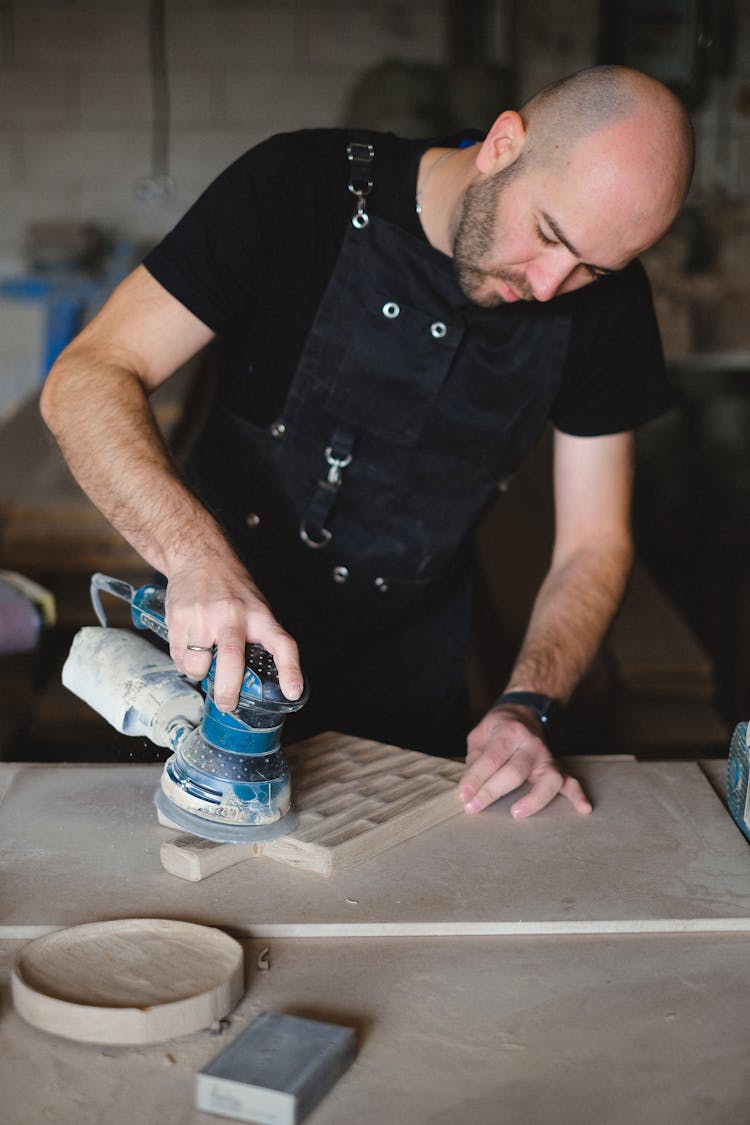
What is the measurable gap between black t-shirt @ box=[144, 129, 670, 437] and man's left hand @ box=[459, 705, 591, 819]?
681mm

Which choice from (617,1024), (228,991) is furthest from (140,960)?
(617,1024)

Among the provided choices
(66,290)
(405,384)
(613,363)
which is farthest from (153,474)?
(66,290)

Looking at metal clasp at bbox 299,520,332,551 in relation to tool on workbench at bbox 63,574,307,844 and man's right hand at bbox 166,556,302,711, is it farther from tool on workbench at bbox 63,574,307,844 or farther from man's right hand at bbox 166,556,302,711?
man's right hand at bbox 166,556,302,711

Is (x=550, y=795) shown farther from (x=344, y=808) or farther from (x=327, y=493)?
(x=327, y=493)

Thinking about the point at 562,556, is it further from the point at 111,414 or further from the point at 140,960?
the point at 140,960

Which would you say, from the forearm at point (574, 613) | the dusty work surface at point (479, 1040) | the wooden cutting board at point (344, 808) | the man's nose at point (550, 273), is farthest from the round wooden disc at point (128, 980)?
the man's nose at point (550, 273)

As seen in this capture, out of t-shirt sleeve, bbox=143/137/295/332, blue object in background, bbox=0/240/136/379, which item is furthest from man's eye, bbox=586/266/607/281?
blue object in background, bbox=0/240/136/379

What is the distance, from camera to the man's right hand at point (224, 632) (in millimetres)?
1428

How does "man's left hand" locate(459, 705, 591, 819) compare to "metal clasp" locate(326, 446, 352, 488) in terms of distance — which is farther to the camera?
"metal clasp" locate(326, 446, 352, 488)

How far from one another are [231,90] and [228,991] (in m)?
3.18

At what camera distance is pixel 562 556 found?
2342 millimetres

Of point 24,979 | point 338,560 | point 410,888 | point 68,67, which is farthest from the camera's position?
point 68,67

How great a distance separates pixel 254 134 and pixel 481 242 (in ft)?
7.02

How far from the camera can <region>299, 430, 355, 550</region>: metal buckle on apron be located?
2.15m
